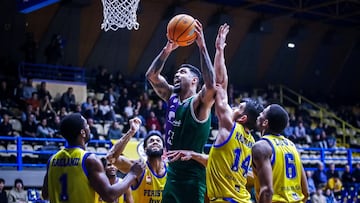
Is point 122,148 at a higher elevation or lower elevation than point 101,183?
higher

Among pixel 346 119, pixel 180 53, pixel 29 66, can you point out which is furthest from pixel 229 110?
pixel 346 119

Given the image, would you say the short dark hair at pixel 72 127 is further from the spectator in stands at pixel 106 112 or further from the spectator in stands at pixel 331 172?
the spectator in stands at pixel 331 172

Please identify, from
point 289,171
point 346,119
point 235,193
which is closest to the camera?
point 289,171

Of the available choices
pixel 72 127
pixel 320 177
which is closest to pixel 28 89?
pixel 320 177

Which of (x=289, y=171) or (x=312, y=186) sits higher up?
(x=289, y=171)

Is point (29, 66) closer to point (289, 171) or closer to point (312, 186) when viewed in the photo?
point (312, 186)

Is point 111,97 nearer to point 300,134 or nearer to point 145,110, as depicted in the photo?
point 145,110

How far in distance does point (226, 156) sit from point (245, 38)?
20707 mm

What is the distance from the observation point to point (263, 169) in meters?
5.25

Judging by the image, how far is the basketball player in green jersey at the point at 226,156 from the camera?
5.95 metres

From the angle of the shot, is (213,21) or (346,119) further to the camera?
(346,119)

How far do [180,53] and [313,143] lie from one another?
6705mm

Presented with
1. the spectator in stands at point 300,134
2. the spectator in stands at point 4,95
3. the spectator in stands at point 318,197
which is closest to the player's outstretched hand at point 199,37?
the spectator in stands at point 318,197

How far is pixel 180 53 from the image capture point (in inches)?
972
